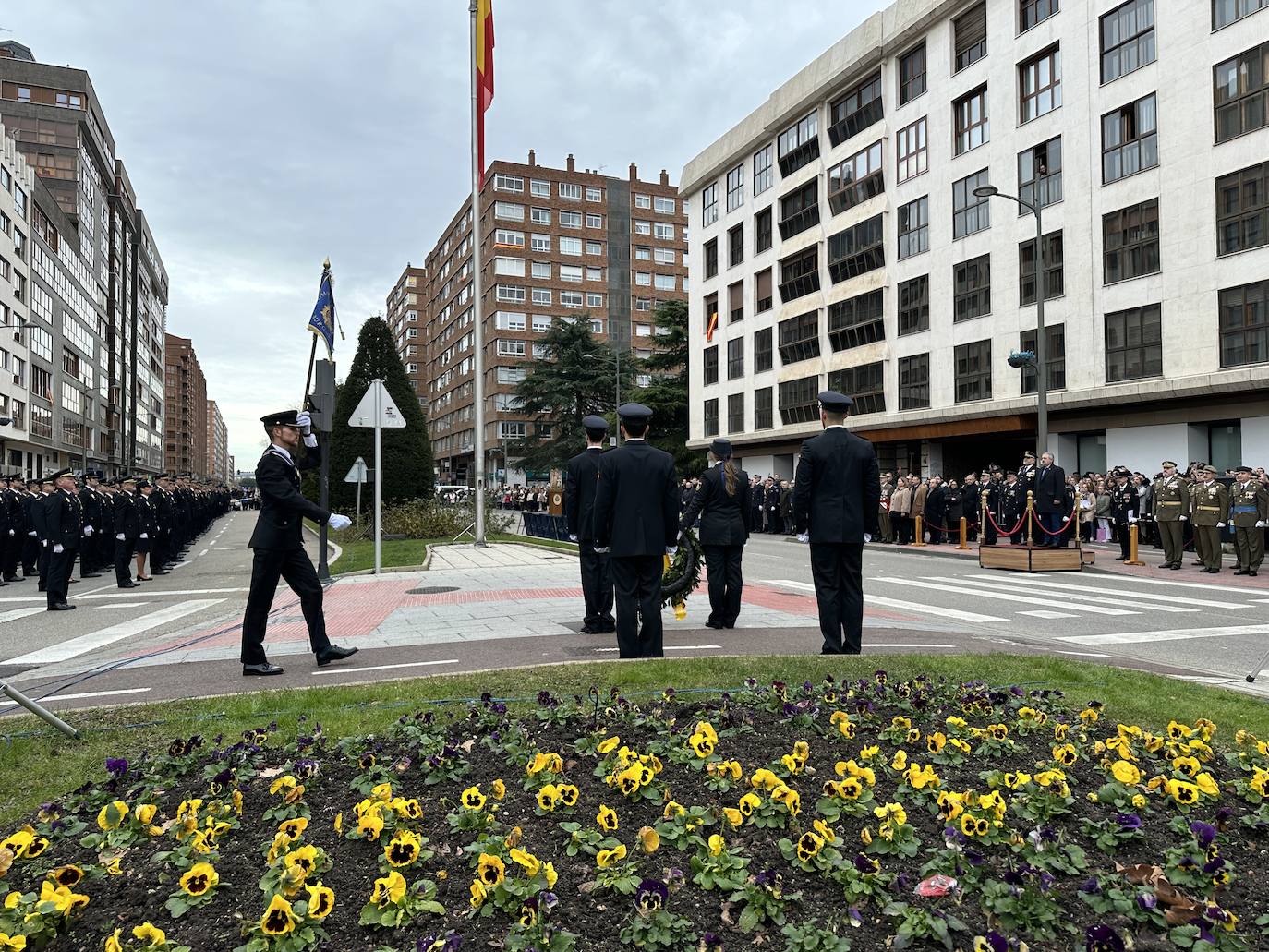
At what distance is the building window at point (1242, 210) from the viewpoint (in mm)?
22792

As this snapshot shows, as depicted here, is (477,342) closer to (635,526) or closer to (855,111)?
(635,526)

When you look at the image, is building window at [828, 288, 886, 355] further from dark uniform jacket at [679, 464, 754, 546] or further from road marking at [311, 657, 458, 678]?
road marking at [311, 657, 458, 678]

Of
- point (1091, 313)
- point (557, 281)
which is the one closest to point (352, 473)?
point (1091, 313)

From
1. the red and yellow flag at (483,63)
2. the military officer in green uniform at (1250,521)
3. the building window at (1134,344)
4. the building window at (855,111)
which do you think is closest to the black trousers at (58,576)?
the red and yellow flag at (483,63)

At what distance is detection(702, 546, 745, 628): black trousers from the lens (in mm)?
9328

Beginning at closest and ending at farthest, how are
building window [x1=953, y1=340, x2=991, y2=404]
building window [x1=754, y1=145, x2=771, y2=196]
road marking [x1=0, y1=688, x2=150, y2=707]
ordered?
road marking [x1=0, y1=688, x2=150, y2=707] → building window [x1=953, y1=340, x2=991, y2=404] → building window [x1=754, y1=145, x2=771, y2=196]

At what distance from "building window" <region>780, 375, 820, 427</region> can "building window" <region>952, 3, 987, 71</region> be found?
1486 centimetres

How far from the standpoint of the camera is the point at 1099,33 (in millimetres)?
27406

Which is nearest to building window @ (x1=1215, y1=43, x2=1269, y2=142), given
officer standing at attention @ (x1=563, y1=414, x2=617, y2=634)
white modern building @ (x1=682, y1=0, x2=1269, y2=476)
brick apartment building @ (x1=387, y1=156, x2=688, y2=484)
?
white modern building @ (x1=682, y1=0, x2=1269, y2=476)

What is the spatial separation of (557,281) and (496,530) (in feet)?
191

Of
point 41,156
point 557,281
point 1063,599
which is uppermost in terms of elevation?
point 41,156

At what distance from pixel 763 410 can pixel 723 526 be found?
1500 inches

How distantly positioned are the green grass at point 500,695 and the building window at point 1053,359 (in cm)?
2544

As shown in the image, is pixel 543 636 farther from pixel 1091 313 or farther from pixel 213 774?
pixel 1091 313
